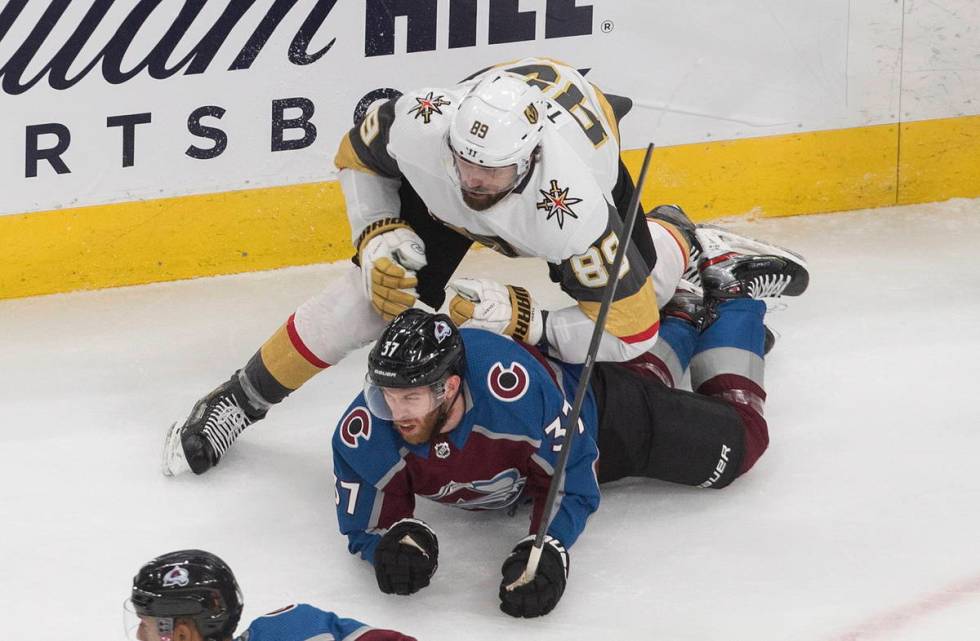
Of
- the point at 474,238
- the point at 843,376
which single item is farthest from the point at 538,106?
→ the point at 843,376

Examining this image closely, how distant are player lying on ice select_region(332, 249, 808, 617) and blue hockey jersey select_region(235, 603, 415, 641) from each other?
620mm

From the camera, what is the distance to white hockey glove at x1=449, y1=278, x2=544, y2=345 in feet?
11.5

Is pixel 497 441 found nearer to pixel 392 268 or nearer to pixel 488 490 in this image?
pixel 488 490

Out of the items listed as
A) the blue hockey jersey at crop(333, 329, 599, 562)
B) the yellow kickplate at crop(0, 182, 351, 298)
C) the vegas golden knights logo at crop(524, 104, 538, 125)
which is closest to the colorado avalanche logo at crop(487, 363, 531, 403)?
the blue hockey jersey at crop(333, 329, 599, 562)

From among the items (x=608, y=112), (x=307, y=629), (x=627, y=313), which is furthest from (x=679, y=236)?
(x=307, y=629)

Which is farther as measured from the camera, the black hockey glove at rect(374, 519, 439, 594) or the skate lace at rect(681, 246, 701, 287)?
the skate lace at rect(681, 246, 701, 287)

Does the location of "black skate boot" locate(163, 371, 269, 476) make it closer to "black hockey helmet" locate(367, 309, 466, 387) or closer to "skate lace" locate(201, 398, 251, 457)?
"skate lace" locate(201, 398, 251, 457)

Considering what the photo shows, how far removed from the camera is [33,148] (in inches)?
183

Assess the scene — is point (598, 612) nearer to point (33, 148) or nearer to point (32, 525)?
point (32, 525)

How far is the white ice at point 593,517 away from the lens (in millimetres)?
3359

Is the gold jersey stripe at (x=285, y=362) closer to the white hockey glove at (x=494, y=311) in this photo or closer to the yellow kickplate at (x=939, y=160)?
the white hockey glove at (x=494, y=311)

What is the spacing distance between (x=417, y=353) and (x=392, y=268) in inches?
19.9

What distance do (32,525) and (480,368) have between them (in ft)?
3.69

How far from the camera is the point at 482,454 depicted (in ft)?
11.0
